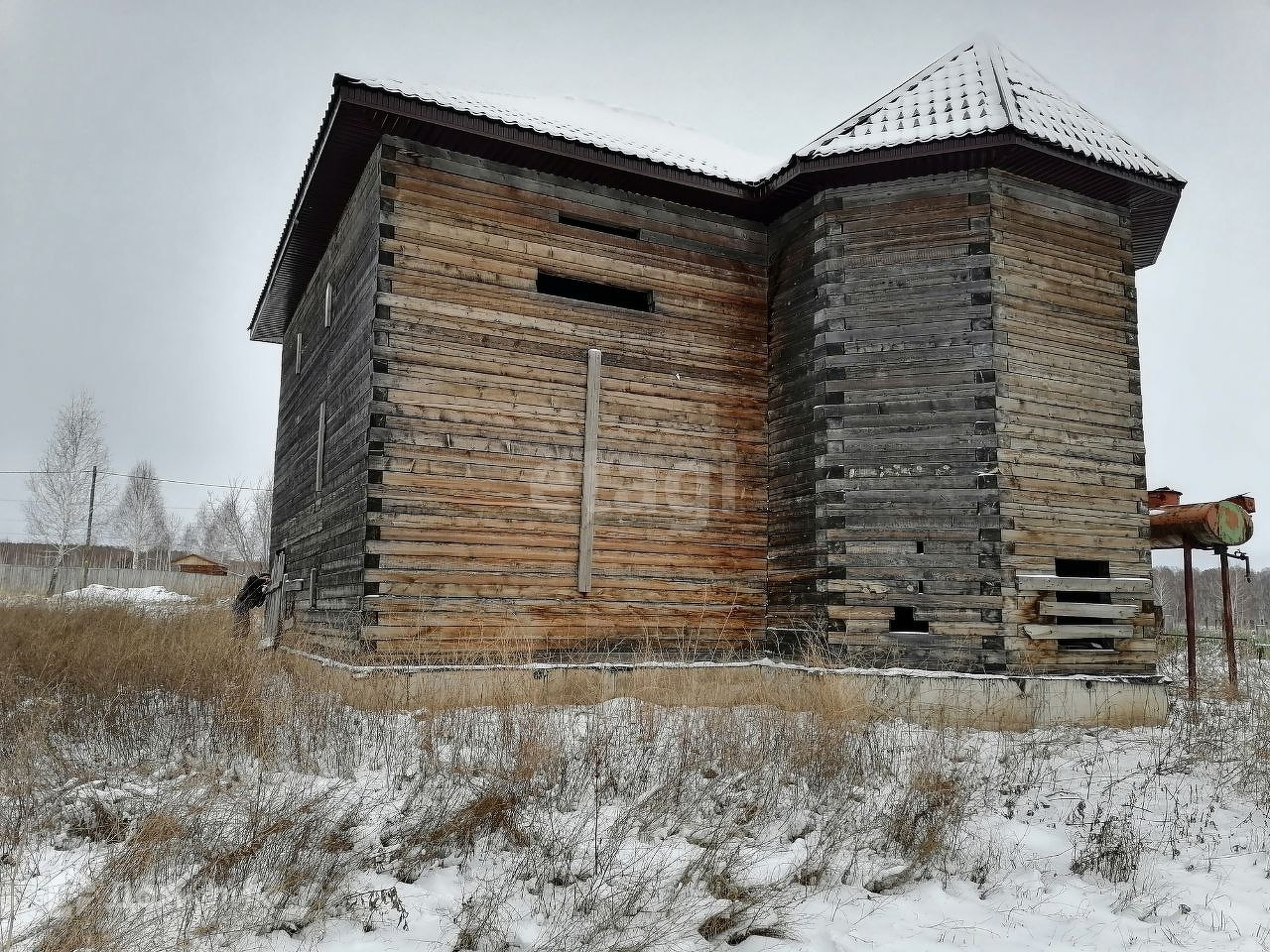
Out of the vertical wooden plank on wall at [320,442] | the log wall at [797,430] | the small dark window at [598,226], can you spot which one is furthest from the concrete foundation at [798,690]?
the small dark window at [598,226]

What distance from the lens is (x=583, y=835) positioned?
5.75m

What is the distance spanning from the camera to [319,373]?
551 inches

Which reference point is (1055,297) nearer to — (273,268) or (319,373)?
(319,373)

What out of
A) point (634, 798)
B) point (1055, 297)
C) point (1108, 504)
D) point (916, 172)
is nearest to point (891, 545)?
point (1108, 504)

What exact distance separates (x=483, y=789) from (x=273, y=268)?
12.1 metres

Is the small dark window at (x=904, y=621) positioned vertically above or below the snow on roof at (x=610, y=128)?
below

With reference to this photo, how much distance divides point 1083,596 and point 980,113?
6.14 meters

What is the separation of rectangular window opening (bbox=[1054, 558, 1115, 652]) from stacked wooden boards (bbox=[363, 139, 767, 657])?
3667mm

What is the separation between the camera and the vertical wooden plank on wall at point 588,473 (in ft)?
36.4

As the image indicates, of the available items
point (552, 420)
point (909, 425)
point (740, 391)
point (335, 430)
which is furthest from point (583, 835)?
point (335, 430)

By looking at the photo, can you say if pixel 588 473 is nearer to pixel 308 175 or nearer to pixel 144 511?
pixel 308 175

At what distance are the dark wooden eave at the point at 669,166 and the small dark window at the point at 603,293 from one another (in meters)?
1.33

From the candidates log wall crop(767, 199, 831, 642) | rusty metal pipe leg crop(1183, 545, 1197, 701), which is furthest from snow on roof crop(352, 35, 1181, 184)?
rusty metal pipe leg crop(1183, 545, 1197, 701)

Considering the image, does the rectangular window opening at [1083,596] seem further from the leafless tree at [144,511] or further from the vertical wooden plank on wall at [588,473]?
the leafless tree at [144,511]
